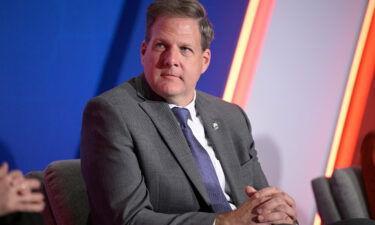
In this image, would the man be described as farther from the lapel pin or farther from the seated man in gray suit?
the lapel pin

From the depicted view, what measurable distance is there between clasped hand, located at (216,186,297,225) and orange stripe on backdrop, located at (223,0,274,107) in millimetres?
1468

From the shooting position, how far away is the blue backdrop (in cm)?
235

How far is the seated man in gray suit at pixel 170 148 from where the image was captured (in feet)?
6.02

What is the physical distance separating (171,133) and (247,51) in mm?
1519

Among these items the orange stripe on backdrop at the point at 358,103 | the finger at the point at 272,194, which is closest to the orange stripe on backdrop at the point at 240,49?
the orange stripe on backdrop at the point at 358,103

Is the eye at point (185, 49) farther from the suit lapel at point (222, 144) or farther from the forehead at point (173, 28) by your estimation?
the suit lapel at point (222, 144)

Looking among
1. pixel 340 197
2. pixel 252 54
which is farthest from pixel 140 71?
pixel 340 197

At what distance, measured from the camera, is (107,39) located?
265cm

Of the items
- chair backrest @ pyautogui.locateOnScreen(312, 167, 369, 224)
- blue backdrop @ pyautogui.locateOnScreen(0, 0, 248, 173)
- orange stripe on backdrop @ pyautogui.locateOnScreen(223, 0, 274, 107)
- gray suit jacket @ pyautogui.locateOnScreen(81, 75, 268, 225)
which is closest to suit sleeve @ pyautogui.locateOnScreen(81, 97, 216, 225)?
gray suit jacket @ pyautogui.locateOnScreen(81, 75, 268, 225)

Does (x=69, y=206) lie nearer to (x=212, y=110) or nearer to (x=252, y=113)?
(x=212, y=110)

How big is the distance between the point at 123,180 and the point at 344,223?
832 mm

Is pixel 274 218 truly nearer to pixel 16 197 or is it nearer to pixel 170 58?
Answer: pixel 170 58

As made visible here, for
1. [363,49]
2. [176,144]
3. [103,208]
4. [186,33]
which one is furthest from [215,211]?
[363,49]

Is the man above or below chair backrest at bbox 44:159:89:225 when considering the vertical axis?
above
